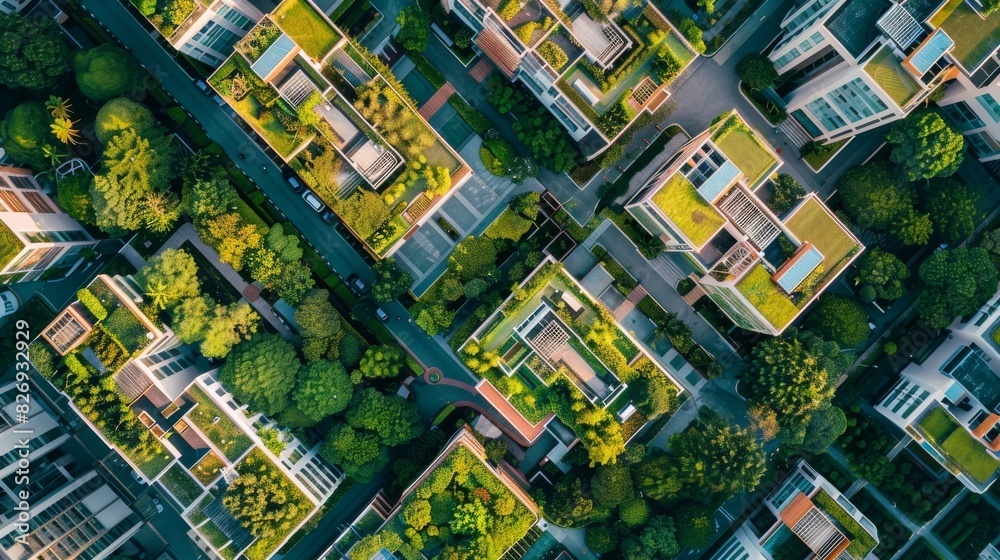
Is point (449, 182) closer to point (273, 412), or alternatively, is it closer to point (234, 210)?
point (234, 210)

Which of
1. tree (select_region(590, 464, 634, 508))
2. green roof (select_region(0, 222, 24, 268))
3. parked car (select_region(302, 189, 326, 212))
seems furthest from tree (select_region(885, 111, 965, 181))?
green roof (select_region(0, 222, 24, 268))

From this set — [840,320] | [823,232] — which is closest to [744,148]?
[823,232]

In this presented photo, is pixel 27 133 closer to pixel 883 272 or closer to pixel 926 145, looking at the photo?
pixel 883 272

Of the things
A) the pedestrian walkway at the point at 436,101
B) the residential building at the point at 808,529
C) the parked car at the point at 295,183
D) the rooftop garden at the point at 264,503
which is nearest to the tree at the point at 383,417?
the rooftop garden at the point at 264,503

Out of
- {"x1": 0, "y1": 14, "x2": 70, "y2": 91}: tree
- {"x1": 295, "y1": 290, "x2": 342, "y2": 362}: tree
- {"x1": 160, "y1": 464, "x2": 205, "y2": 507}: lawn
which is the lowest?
{"x1": 160, "y1": 464, "x2": 205, "y2": 507}: lawn

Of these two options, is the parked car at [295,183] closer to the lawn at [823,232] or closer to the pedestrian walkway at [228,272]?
the pedestrian walkway at [228,272]

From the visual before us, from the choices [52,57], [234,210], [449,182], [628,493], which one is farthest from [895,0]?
[52,57]

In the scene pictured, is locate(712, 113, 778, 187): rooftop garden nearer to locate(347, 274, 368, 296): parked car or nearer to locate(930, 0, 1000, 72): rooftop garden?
locate(930, 0, 1000, 72): rooftop garden
